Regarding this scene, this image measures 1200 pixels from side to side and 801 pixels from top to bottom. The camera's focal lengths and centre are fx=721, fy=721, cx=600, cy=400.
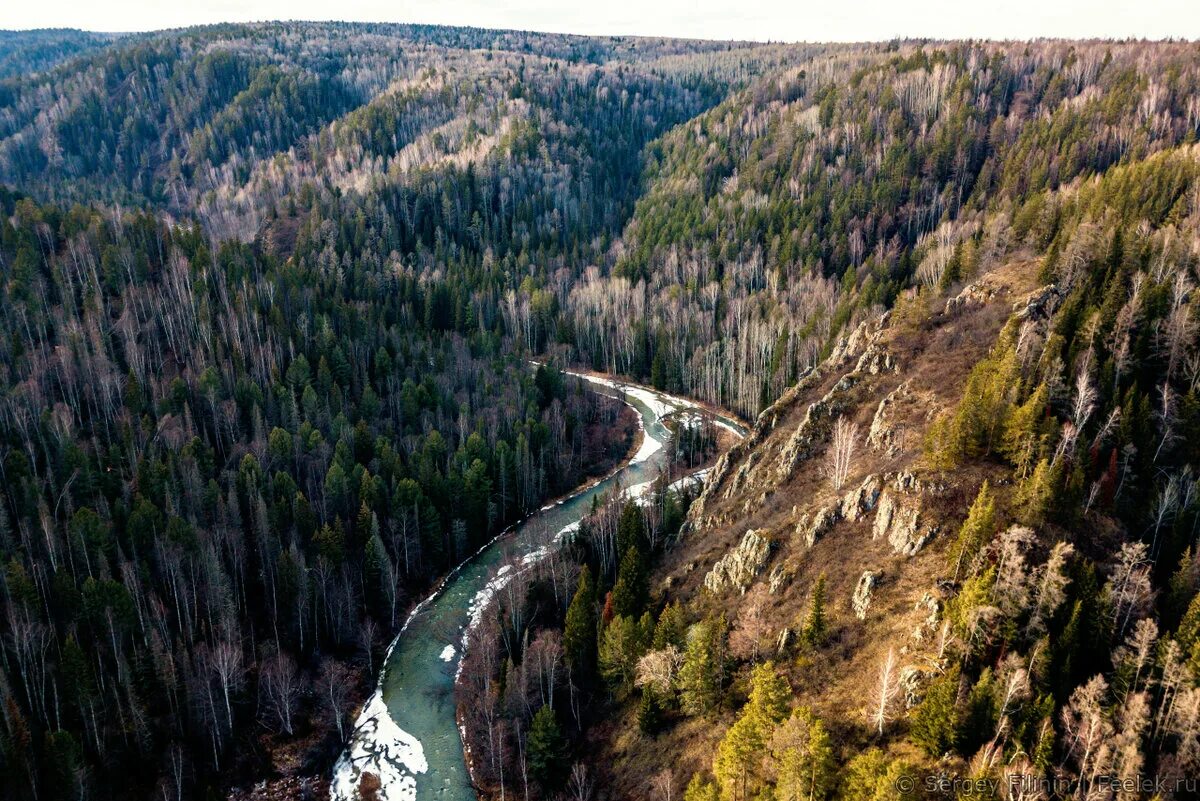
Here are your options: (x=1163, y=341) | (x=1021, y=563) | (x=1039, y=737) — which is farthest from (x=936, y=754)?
(x=1163, y=341)

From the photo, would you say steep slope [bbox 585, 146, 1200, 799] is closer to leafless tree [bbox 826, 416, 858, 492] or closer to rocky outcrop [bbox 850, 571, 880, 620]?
rocky outcrop [bbox 850, 571, 880, 620]

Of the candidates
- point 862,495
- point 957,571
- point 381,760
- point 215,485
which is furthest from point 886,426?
point 215,485

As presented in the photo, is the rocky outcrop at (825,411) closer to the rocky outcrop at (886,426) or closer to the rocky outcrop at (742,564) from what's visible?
the rocky outcrop at (886,426)

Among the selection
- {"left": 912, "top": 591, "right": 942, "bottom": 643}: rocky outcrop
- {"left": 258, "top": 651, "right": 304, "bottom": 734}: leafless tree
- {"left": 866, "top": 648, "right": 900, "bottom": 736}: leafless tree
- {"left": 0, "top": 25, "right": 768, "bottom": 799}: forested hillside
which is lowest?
{"left": 258, "top": 651, "right": 304, "bottom": 734}: leafless tree

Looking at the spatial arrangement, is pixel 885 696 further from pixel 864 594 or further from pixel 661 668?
pixel 661 668

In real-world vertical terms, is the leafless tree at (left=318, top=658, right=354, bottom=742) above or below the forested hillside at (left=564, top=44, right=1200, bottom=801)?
below

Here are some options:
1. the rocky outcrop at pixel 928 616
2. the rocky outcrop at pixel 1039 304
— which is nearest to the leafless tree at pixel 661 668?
the rocky outcrop at pixel 928 616

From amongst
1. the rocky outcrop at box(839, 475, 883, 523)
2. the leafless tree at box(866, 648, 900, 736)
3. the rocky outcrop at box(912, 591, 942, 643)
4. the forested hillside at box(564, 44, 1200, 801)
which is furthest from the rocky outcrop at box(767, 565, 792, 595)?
the leafless tree at box(866, 648, 900, 736)
